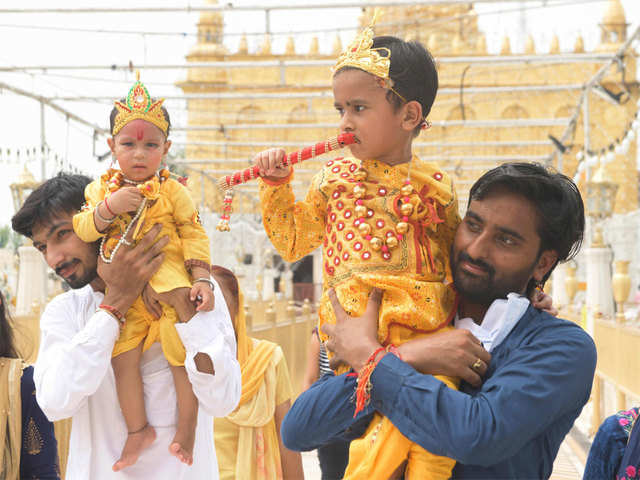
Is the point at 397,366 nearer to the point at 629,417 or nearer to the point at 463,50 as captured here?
the point at 629,417

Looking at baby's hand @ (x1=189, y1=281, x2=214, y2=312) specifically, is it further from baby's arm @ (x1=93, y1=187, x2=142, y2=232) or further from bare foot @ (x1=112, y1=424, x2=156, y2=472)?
bare foot @ (x1=112, y1=424, x2=156, y2=472)

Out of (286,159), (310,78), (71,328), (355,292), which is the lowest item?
(71,328)

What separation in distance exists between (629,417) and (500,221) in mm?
717

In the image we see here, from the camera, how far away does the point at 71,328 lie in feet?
8.49

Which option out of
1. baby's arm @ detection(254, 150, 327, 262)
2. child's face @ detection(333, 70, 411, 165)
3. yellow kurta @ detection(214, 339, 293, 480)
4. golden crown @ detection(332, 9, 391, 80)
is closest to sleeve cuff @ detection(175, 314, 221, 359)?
baby's arm @ detection(254, 150, 327, 262)

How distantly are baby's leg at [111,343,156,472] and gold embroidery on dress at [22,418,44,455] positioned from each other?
0.32 meters

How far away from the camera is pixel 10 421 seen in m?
2.63

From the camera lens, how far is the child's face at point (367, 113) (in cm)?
208

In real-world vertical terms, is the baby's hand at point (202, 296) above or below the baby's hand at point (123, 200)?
below

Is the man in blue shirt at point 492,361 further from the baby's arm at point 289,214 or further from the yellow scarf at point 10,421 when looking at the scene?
the yellow scarf at point 10,421

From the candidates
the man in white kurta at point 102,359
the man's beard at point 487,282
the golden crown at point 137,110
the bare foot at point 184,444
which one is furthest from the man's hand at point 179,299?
the man's beard at point 487,282

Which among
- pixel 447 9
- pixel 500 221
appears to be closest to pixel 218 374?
pixel 500 221

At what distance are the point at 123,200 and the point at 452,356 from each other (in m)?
1.21

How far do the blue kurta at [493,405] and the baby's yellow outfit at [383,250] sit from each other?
8 cm
